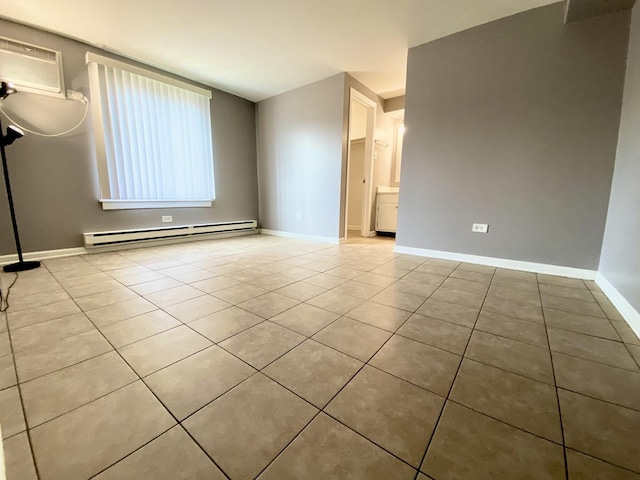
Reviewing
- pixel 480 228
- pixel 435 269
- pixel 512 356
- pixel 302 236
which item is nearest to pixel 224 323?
pixel 512 356

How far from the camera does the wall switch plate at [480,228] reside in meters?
2.89

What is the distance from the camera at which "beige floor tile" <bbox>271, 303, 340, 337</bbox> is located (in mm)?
1502

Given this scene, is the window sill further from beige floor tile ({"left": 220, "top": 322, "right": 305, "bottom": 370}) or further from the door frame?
beige floor tile ({"left": 220, "top": 322, "right": 305, "bottom": 370})

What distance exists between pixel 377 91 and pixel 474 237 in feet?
10.7

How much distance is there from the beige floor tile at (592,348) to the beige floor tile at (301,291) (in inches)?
58.3

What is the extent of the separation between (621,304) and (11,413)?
335cm

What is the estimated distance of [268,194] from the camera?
512cm

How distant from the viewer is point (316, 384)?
1.05 m

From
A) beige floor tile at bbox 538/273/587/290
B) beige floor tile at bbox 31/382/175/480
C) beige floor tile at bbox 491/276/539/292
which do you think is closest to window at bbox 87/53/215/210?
beige floor tile at bbox 31/382/175/480

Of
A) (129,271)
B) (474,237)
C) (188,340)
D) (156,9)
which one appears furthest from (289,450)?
(156,9)

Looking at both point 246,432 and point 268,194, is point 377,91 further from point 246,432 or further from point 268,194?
point 246,432

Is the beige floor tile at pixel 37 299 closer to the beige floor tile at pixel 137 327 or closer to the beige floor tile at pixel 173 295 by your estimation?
the beige floor tile at pixel 173 295

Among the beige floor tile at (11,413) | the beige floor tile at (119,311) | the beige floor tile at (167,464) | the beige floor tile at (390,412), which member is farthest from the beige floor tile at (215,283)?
the beige floor tile at (390,412)

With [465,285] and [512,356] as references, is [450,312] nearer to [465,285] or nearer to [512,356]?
[512,356]
